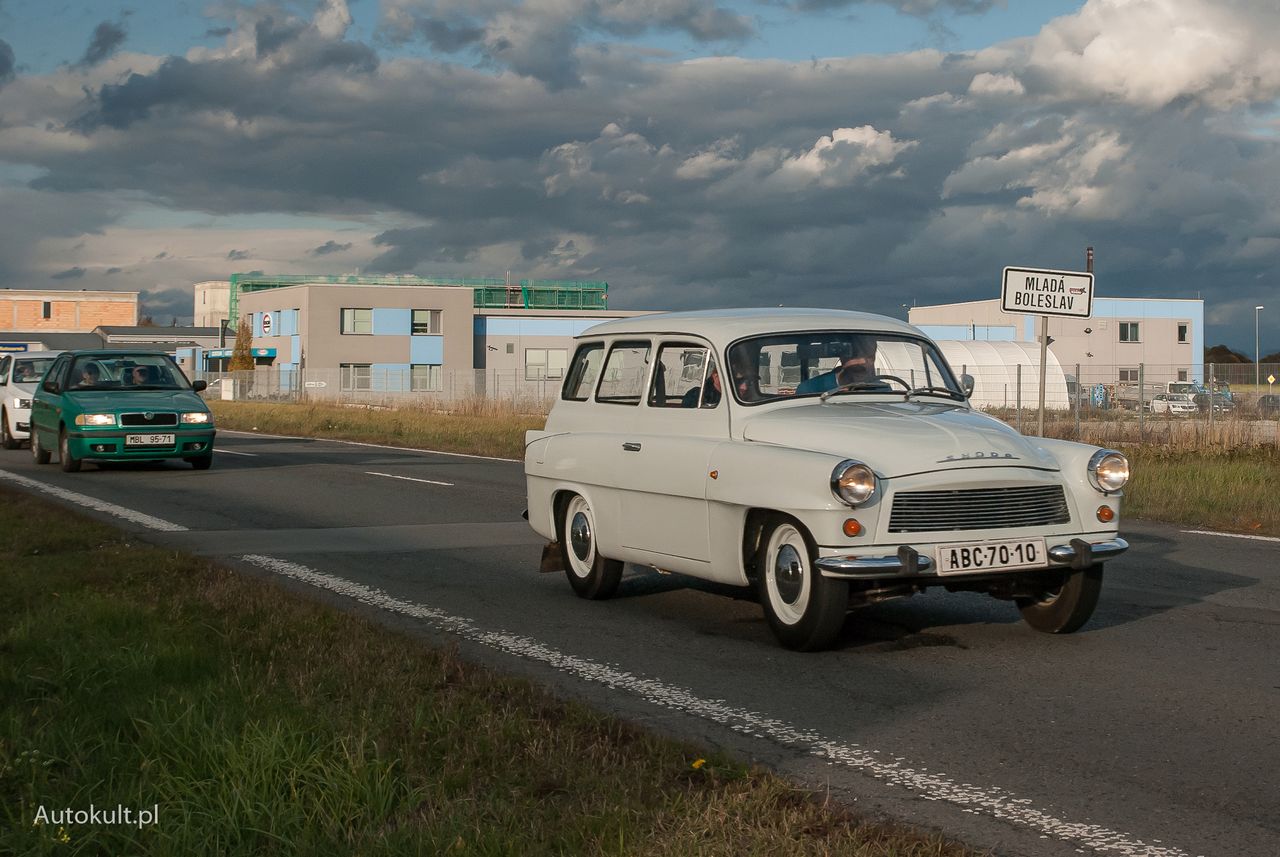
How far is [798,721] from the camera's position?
585cm

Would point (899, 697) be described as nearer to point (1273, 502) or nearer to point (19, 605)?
point (19, 605)

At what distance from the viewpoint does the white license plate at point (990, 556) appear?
22.8ft

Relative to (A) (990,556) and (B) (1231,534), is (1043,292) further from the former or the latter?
(A) (990,556)

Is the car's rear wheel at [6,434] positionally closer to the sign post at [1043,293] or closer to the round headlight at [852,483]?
the sign post at [1043,293]

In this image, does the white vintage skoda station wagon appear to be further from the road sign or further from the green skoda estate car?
the green skoda estate car

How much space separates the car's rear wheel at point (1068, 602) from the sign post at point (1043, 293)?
9.66m

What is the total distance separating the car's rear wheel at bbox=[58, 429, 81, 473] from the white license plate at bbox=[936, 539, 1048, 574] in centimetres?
1534

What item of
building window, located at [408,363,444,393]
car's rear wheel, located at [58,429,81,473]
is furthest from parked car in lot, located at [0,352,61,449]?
building window, located at [408,363,444,393]

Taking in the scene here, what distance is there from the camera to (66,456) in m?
19.7

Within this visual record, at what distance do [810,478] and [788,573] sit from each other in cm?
59

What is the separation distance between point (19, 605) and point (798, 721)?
455 centimetres

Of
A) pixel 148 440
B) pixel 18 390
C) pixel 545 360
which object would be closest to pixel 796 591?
pixel 148 440

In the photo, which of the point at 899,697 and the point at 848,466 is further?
the point at 848,466

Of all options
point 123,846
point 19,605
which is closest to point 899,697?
point 123,846
